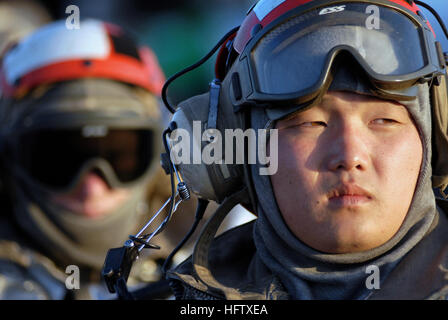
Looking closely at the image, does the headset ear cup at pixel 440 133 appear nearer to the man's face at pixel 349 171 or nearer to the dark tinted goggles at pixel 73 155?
→ the man's face at pixel 349 171

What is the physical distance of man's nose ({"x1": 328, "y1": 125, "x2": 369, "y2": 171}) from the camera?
1.52m

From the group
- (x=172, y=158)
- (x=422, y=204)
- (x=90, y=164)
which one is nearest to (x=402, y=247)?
A: (x=422, y=204)

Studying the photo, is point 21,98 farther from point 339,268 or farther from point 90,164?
point 339,268

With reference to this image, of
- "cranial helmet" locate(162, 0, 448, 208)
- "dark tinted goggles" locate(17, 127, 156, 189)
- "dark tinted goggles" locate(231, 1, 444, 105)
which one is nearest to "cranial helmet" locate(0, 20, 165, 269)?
"dark tinted goggles" locate(17, 127, 156, 189)

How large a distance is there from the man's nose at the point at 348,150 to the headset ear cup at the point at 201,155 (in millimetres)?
339

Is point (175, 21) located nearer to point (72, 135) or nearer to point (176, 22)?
point (176, 22)

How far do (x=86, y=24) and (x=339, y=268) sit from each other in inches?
123

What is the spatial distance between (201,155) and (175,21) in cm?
932

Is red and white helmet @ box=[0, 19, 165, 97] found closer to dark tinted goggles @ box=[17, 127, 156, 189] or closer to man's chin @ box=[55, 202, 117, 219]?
dark tinted goggles @ box=[17, 127, 156, 189]

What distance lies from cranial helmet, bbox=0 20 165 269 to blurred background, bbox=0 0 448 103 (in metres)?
5.49

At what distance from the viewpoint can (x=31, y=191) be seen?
12.6 feet

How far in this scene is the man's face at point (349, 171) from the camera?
154 cm

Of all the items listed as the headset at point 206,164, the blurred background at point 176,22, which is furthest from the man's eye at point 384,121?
the blurred background at point 176,22

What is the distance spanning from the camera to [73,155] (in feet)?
12.3
